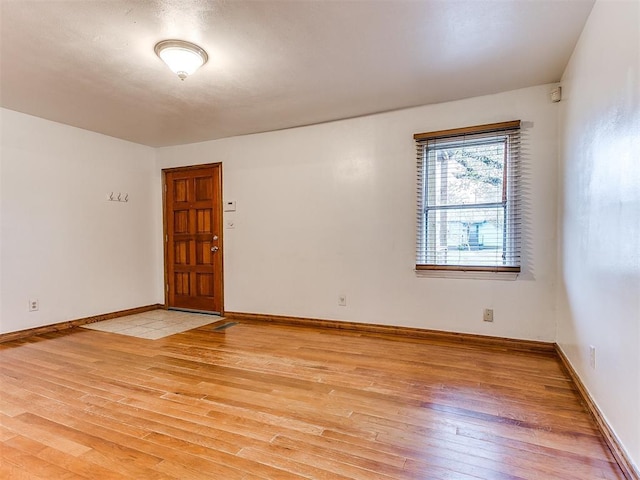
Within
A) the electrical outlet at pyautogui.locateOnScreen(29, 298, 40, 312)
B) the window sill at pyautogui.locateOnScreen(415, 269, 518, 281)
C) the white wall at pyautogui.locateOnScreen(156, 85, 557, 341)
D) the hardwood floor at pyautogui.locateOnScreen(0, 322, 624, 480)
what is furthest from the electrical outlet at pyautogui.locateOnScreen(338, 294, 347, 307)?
the electrical outlet at pyautogui.locateOnScreen(29, 298, 40, 312)

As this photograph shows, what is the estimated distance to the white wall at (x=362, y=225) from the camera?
10.5 feet

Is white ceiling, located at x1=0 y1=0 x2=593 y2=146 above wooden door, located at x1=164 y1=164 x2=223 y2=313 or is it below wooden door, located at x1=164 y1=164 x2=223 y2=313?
above

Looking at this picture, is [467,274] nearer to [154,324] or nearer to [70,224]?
[154,324]

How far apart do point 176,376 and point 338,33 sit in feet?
8.83

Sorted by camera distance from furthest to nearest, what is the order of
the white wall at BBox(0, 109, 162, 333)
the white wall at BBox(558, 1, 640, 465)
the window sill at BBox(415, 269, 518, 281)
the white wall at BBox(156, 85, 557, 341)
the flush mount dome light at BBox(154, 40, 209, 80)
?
the white wall at BBox(0, 109, 162, 333), the window sill at BBox(415, 269, 518, 281), the white wall at BBox(156, 85, 557, 341), the flush mount dome light at BBox(154, 40, 209, 80), the white wall at BBox(558, 1, 640, 465)

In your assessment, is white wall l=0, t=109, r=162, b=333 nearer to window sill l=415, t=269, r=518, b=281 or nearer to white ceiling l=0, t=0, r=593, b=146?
white ceiling l=0, t=0, r=593, b=146

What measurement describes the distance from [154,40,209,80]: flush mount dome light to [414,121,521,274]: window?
216 cm

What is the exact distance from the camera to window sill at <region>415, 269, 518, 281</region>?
3.30 m

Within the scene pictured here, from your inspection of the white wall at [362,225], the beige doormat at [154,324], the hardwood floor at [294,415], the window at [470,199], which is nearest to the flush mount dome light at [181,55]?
the white wall at [362,225]

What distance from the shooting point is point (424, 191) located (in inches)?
143

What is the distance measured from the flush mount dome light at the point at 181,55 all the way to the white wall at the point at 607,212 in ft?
7.99

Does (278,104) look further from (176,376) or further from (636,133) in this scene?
(636,133)

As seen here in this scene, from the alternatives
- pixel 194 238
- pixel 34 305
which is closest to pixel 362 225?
pixel 194 238

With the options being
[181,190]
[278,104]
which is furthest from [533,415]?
[181,190]
